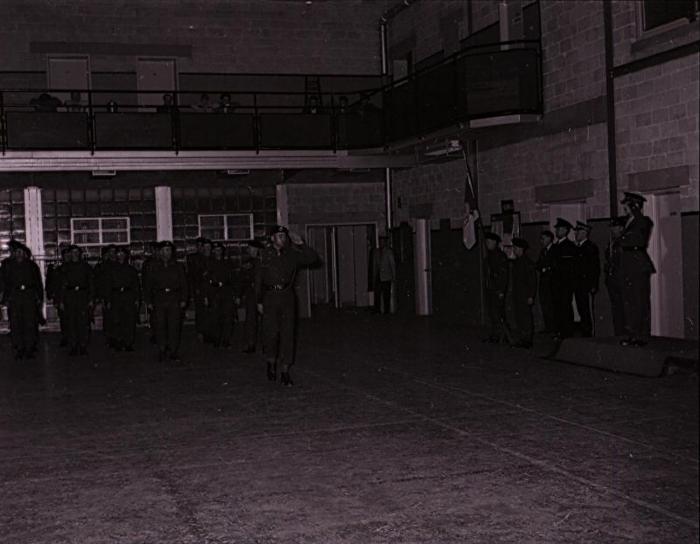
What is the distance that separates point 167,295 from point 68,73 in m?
9.78

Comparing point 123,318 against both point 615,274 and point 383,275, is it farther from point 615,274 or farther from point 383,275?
point 615,274

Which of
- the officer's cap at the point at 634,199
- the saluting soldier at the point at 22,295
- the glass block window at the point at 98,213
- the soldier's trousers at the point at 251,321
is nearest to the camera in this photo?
the officer's cap at the point at 634,199

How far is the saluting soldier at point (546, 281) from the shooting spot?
1497cm

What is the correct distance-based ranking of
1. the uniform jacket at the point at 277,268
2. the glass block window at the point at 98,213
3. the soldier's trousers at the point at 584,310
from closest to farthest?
the uniform jacket at the point at 277,268 < the soldier's trousers at the point at 584,310 < the glass block window at the point at 98,213

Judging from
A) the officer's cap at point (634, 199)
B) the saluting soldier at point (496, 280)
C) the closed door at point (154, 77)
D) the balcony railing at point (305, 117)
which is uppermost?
the closed door at point (154, 77)

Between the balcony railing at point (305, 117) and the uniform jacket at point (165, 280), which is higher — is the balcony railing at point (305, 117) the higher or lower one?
the higher one

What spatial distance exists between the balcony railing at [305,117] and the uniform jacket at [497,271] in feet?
8.02

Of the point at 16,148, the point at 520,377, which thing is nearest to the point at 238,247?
the point at 16,148

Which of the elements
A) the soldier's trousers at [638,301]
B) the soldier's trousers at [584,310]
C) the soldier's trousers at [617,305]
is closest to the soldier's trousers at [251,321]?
the soldier's trousers at [584,310]

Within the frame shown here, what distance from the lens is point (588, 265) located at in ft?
47.3

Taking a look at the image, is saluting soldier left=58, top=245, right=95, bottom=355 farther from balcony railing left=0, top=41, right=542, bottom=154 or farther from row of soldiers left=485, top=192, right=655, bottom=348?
row of soldiers left=485, top=192, right=655, bottom=348

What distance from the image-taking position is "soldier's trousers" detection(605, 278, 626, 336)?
13.7m

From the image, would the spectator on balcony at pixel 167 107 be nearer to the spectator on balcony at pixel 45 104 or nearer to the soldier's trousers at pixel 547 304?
the spectator on balcony at pixel 45 104

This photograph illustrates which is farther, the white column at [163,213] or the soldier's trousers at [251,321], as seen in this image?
the white column at [163,213]
